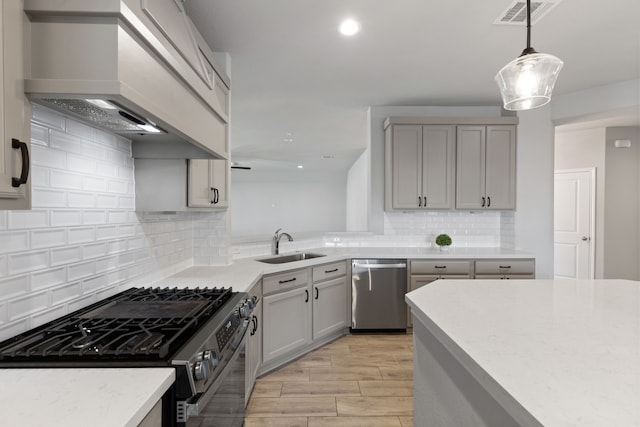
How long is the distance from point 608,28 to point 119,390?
3585 millimetres

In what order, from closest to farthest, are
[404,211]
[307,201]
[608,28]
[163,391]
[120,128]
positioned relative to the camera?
[163,391] < [120,128] < [608,28] < [404,211] < [307,201]

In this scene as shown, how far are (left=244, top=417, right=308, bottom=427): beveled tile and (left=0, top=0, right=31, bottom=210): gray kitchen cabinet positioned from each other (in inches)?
74.0

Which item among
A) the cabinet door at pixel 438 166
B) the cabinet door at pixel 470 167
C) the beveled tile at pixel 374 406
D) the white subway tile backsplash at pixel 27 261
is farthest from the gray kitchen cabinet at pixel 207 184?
the cabinet door at pixel 470 167

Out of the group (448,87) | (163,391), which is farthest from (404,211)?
→ (163,391)

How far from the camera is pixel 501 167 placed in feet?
12.9

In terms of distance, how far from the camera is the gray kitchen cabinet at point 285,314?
8.77 feet

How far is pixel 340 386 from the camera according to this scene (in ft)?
8.46

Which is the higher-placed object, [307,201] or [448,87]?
[448,87]

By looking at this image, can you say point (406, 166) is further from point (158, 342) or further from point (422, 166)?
point (158, 342)

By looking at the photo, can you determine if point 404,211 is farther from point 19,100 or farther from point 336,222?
point 336,222

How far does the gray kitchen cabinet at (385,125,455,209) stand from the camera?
3.95 metres

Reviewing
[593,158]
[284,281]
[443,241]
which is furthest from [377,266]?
[593,158]

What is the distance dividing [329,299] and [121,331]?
234 cm

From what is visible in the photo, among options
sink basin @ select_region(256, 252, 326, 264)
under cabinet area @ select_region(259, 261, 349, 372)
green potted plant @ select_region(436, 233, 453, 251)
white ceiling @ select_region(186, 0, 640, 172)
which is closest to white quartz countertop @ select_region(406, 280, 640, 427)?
under cabinet area @ select_region(259, 261, 349, 372)
